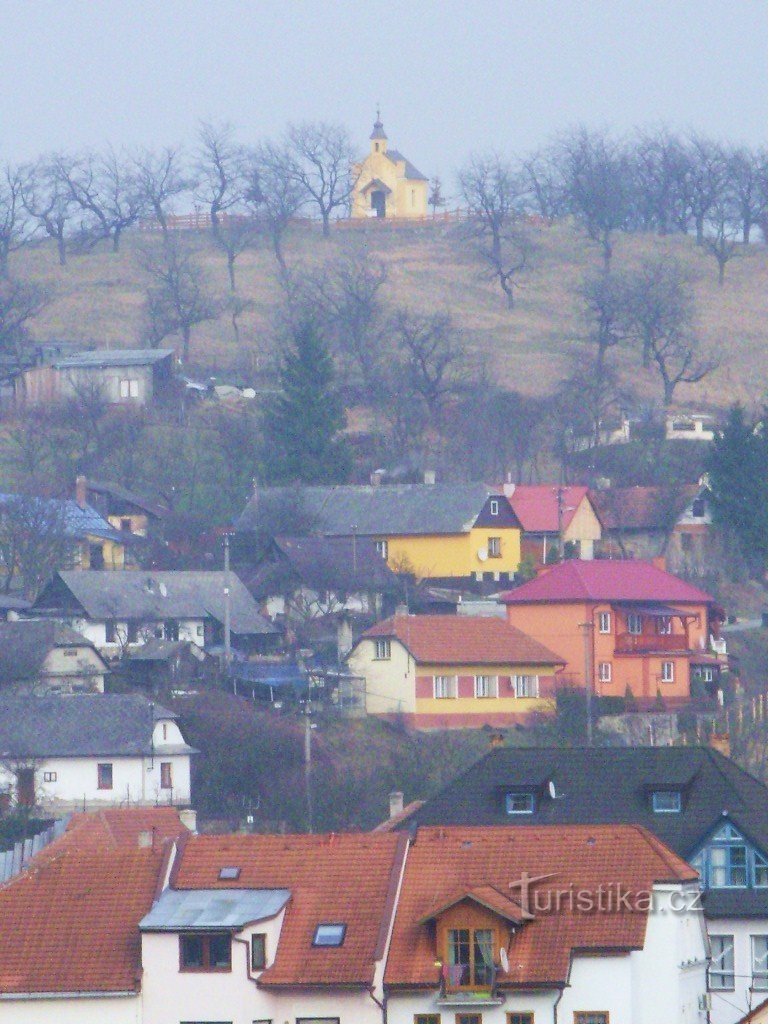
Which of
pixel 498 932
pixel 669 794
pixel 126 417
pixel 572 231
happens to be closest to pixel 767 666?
pixel 126 417

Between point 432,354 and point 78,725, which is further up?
point 432,354

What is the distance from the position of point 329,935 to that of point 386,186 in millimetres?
110853

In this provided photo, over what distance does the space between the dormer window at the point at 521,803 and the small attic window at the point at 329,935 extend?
900 cm

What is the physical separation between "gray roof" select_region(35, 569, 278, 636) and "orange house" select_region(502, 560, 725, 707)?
6.83 metres

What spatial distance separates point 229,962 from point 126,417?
64.4m

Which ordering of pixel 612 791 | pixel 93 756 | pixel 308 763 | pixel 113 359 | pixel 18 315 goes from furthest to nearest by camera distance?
pixel 18 315
pixel 113 359
pixel 93 756
pixel 308 763
pixel 612 791

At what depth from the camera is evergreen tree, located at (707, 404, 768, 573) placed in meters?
87.1

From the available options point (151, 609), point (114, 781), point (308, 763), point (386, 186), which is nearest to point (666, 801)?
point (308, 763)

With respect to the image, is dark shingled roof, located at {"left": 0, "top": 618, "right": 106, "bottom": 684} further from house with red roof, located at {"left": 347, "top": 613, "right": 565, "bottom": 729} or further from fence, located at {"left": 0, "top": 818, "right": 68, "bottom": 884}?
fence, located at {"left": 0, "top": 818, "right": 68, "bottom": 884}

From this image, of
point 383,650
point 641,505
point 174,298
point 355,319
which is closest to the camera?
point 383,650

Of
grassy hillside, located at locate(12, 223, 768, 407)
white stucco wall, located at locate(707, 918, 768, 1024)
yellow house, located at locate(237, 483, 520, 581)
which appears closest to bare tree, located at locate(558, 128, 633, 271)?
grassy hillside, located at locate(12, 223, 768, 407)

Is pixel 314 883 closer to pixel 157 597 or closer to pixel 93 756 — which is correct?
pixel 93 756

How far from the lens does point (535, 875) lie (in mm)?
35812

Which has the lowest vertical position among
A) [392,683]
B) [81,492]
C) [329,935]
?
[392,683]
